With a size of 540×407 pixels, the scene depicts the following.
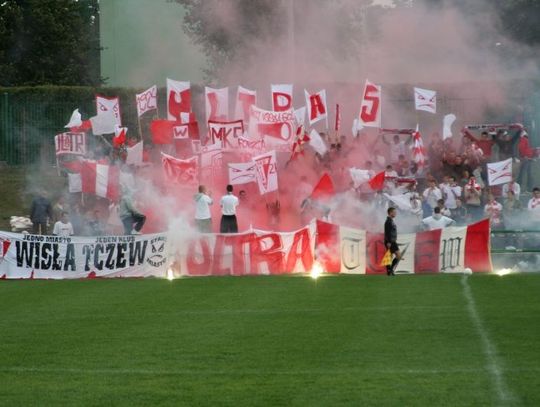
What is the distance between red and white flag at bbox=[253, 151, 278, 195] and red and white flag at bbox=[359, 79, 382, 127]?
2834 mm

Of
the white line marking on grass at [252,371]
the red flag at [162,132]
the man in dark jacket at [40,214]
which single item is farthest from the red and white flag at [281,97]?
the white line marking on grass at [252,371]

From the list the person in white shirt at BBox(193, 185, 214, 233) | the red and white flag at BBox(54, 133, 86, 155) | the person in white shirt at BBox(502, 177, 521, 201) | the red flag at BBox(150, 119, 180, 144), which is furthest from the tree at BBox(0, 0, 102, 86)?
the person in white shirt at BBox(502, 177, 521, 201)

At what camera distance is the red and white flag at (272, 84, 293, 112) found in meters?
29.7

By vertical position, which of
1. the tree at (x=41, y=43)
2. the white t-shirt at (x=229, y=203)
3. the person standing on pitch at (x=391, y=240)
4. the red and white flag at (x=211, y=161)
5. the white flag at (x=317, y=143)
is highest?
the tree at (x=41, y=43)

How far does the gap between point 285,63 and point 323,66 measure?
4.43ft

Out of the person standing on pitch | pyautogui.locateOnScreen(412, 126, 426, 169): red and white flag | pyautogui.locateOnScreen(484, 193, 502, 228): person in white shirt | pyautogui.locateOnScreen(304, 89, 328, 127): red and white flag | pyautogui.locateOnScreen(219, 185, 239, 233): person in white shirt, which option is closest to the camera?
the person standing on pitch

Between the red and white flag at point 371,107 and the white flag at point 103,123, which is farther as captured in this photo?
the white flag at point 103,123

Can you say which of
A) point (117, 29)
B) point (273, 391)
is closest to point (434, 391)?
point (273, 391)

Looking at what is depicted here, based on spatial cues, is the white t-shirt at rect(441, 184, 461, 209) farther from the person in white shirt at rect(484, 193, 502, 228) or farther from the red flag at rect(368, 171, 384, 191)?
the red flag at rect(368, 171, 384, 191)

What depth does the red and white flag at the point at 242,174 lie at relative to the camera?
28.6 m

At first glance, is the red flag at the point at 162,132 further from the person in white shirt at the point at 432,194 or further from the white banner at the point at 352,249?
the white banner at the point at 352,249

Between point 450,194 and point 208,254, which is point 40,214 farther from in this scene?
point 450,194

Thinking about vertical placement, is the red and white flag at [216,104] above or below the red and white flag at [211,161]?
above

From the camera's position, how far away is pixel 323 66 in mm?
36312
